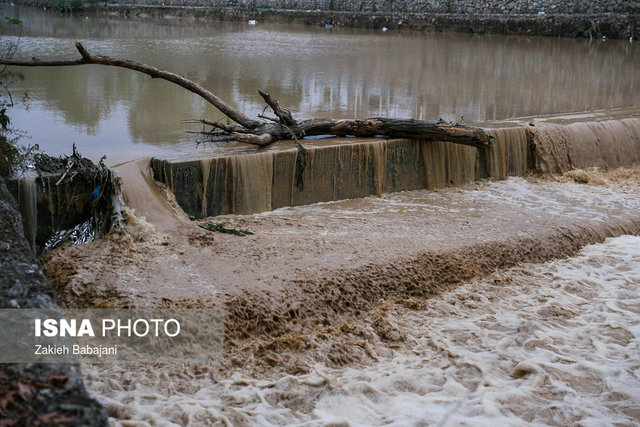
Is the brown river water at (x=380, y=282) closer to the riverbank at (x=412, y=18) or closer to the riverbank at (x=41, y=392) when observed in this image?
the riverbank at (x=41, y=392)

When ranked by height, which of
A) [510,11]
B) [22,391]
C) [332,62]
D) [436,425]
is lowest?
[436,425]

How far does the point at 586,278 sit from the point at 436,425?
7.69ft

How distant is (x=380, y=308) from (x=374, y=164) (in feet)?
6.86

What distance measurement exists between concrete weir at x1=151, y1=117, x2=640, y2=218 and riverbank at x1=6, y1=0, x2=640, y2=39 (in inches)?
448

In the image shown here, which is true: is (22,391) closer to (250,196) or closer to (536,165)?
(250,196)

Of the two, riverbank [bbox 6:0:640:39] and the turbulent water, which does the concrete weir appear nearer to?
the turbulent water

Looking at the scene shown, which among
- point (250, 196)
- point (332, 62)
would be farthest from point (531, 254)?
point (332, 62)

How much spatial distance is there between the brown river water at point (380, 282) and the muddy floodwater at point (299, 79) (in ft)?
0.24

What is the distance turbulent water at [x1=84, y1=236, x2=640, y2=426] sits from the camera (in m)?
3.17

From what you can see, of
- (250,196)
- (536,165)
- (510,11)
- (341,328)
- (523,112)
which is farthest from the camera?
(510,11)

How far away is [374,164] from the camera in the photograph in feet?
20.0

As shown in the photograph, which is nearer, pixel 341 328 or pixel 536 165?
pixel 341 328

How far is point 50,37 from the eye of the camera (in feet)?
46.8

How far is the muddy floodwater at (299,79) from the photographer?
677 centimetres
